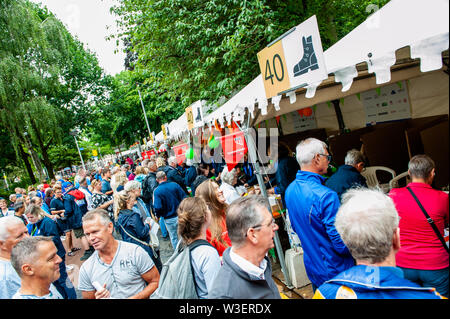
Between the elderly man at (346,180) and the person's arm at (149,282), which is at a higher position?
the elderly man at (346,180)

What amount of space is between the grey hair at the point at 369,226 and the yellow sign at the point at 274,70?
1.72 metres

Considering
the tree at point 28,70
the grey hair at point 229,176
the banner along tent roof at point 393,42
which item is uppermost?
the tree at point 28,70

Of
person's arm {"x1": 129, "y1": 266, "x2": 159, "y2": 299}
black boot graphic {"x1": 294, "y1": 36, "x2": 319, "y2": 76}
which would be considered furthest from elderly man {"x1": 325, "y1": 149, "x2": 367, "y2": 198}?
person's arm {"x1": 129, "y1": 266, "x2": 159, "y2": 299}

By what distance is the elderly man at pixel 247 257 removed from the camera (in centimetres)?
151

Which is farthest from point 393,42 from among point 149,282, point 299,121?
point 299,121

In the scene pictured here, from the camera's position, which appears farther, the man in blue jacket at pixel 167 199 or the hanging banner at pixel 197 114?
the hanging banner at pixel 197 114

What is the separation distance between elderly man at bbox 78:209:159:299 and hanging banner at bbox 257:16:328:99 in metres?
2.08

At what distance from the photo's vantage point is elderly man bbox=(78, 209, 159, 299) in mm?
2359

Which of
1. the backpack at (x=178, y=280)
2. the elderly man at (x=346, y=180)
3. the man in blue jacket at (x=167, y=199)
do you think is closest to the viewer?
the backpack at (x=178, y=280)

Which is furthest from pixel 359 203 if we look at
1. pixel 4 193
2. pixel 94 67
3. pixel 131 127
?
pixel 94 67

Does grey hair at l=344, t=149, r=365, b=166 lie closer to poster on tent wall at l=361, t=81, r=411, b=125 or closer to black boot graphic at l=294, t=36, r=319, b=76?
black boot graphic at l=294, t=36, r=319, b=76

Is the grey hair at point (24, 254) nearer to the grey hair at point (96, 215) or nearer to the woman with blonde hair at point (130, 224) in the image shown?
the grey hair at point (96, 215)

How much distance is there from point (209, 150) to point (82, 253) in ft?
15.0

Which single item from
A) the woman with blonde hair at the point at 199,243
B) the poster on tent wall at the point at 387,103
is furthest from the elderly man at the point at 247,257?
the poster on tent wall at the point at 387,103
